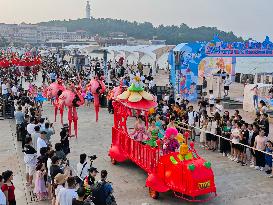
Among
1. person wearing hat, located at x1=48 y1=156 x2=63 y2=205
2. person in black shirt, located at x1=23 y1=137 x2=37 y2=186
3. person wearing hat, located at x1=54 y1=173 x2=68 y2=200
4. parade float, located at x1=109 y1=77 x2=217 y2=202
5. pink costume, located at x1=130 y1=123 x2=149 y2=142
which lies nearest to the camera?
person wearing hat, located at x1=54 y1=173 x2=68 y2=200

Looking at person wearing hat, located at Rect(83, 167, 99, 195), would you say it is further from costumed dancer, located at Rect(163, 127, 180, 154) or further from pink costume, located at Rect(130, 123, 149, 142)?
pink costume, located at Rect(130, 123, 149, 142)

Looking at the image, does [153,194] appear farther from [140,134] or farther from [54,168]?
[54,168]

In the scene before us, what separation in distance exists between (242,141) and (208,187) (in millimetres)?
3261

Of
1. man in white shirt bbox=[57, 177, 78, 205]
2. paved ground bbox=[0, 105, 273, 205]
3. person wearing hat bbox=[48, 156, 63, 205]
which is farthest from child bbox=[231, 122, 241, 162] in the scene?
man in white shirt bbox=[57, 177, 78, 205]

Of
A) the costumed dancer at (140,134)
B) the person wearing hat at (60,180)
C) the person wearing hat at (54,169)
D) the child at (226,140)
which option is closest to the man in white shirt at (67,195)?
the person wearing hat at (60,180)

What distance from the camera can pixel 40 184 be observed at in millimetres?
9266

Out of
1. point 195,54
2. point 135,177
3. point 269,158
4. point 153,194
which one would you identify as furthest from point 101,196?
point 195,54

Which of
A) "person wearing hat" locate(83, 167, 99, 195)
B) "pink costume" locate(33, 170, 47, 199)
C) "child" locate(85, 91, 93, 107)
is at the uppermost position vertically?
"person wearing hat" locate(83, 167, 99, 195)

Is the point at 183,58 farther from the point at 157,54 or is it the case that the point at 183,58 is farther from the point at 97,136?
the point at 157,54

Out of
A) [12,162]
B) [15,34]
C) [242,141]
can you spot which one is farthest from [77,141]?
[15,34]

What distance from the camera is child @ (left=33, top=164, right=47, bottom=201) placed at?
9091 millimetres

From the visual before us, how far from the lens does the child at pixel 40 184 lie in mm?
9091

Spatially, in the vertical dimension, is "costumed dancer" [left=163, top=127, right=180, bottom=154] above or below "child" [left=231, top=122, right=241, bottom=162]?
above

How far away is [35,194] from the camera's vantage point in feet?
31.8
